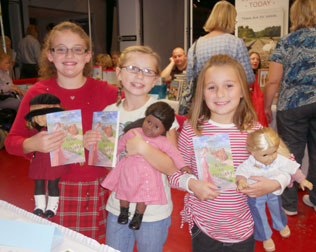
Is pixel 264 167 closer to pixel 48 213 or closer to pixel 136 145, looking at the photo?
pixel 136 145

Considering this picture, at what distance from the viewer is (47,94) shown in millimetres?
1303

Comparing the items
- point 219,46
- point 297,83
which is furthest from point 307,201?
point 219,46

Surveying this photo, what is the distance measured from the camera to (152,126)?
121 centimetres

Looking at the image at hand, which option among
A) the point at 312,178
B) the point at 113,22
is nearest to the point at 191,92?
the point at 312,178

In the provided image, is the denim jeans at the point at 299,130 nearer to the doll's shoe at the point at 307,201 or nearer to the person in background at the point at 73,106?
the doll's shoe at the point at 307,201

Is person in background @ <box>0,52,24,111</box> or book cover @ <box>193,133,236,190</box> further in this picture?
person in background @ <box>0,52,24,111</box>

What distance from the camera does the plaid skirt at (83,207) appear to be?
1.44 metres

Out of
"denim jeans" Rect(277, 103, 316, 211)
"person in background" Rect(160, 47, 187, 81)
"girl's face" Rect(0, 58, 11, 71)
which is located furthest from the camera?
"girl's face" Rect(0, 58, 11, 71)

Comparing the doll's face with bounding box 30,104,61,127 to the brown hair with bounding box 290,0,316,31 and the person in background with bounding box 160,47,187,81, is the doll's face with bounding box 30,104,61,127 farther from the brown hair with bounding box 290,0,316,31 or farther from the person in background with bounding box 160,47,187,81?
the person in background with bounding box 160,47,187,81

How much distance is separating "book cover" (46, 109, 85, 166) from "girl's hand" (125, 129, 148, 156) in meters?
0.21

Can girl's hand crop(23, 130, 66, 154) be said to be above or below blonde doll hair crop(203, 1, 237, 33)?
below

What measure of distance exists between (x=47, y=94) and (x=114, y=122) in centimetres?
33

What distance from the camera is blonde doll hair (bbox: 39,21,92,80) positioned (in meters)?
1.40

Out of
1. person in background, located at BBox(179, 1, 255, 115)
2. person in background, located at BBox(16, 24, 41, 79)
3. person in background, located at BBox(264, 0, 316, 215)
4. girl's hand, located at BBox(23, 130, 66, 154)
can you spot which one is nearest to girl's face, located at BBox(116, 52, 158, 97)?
girl's hand, located at BBox(23, 130, 66, 154)
